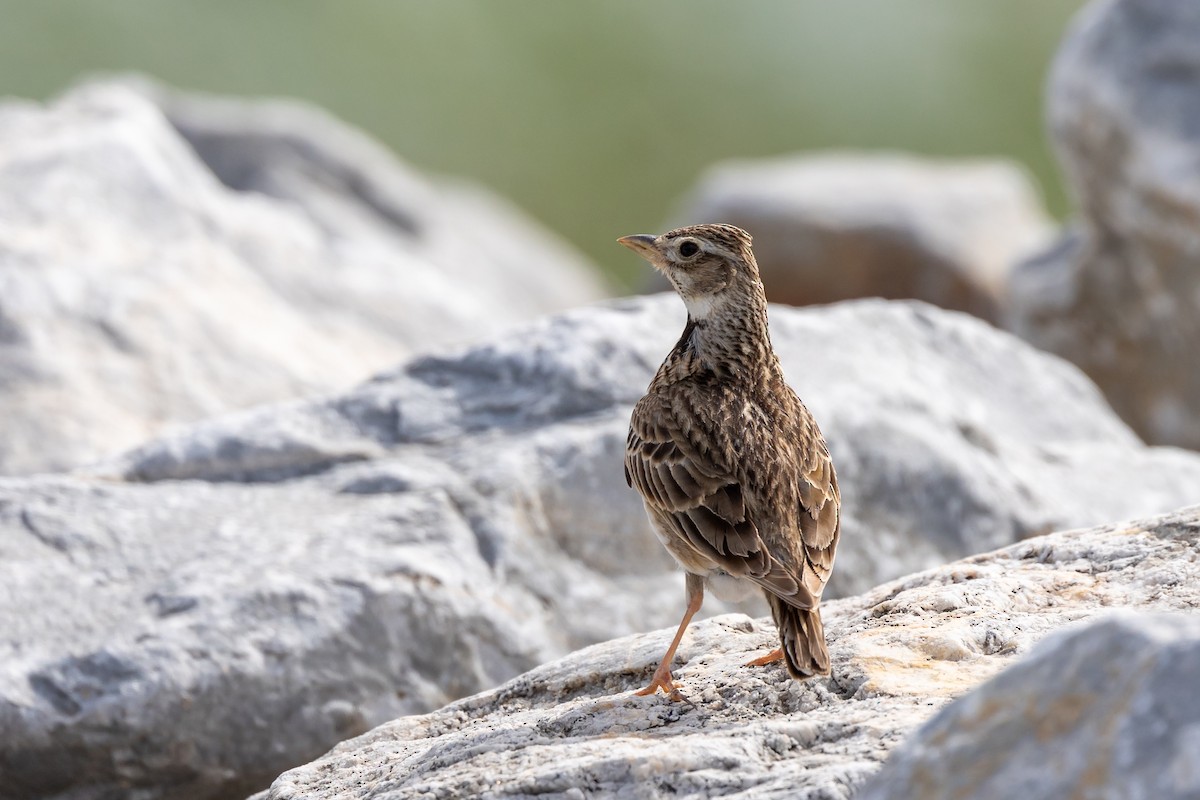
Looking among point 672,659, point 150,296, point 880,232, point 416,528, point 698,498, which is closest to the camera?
point 672,659

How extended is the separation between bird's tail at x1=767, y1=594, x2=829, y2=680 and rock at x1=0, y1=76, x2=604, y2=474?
168 inches

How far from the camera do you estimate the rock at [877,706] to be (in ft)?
8.90

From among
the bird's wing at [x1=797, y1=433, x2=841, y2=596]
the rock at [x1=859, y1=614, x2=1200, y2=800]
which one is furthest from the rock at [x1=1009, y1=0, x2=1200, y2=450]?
the rock at [x1=859, y1=614, x2=1200, y2=800]

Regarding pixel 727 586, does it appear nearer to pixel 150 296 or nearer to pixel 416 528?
pixel 416 528

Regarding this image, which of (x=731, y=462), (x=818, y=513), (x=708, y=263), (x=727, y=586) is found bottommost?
(x=727, y=586)

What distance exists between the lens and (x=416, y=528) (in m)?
6.09

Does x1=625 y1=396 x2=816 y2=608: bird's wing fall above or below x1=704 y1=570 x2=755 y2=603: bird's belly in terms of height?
above

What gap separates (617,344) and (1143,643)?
442 cm

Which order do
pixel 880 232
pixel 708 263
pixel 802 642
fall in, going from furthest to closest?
pixel 880 232
pixel 708 263
pixel 802 642

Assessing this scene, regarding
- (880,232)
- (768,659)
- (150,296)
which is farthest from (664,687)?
(880,232)

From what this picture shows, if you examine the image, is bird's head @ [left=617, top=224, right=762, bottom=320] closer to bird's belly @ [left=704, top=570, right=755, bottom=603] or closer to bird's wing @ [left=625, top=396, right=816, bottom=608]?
bird's wing @ [left=625, top=396, right=816, bottom=608]

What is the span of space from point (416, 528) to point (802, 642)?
2.42 metres

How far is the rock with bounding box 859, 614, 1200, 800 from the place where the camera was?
101 inches

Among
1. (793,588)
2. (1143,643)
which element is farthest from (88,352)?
(1143,643)
